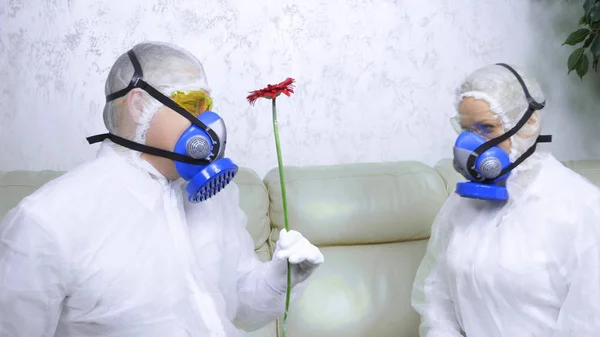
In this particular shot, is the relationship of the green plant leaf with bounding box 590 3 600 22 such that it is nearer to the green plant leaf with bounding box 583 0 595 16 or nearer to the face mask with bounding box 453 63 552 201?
the green plant leaf with bounding box 583 0 595 16

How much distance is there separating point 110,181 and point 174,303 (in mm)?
262

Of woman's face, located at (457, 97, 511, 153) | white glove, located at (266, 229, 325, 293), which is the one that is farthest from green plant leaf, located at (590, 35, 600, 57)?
white glove, located at (266, 229, 325, 293)

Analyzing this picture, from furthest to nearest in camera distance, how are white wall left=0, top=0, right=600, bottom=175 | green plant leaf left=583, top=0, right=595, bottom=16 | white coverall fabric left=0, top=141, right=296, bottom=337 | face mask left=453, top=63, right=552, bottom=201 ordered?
1. green plant leaf left=583, top=0, right=595, bottom=16
2. white wall left=0, top=0, right=600, bottom=175
3. face mask left=453, top=63, right=552, bottom=201
4. white coverall fabric left=0, top=141, right=296, bottom=337

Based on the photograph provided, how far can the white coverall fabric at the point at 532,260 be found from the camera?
1.39m

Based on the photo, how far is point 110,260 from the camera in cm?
117

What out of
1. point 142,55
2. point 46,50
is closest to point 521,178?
point 142,55

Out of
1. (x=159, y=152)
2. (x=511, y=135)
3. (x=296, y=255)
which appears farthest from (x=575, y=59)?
(x=159, y=152)

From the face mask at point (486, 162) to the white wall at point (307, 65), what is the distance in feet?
2.69

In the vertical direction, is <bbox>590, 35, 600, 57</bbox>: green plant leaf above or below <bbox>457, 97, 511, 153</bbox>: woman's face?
above

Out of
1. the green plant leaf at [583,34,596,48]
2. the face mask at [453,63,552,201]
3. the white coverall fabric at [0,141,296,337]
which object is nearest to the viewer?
the white coverall fabric at [0,141,296,337]

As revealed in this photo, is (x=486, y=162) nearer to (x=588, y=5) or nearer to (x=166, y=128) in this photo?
(x=166, y=128)

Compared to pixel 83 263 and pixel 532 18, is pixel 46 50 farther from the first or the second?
pixel 532 18

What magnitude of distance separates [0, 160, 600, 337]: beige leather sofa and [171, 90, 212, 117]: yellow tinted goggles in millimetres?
746

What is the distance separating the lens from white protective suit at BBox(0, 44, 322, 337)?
3.63 ft
